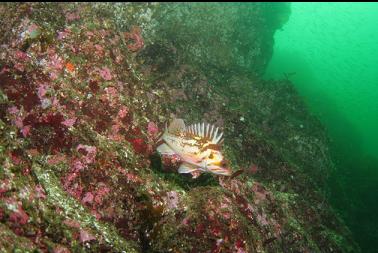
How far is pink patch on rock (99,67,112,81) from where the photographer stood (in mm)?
5074

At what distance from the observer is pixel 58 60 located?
477 centimetres

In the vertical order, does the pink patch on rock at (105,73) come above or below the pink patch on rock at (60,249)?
above

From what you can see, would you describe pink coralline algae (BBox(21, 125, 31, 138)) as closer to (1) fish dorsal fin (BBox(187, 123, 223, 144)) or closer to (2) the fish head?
(1) fish dorsal fin (BBox(187, 123, 223, 144))

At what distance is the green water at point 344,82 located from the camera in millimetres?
17391

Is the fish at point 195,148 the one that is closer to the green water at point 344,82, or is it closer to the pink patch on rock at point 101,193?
the pink patch on rock at point 101,193

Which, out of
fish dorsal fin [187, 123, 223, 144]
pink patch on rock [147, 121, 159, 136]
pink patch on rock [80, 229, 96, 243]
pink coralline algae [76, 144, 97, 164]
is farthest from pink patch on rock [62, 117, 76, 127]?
fish dorsal fin [187, 123, 223, 144]

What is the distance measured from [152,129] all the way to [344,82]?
406ft

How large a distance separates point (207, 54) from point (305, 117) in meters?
5.88

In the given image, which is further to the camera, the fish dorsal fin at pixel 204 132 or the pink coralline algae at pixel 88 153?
the pink coralline algae at pixel 88 153

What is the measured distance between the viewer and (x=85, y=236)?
3.39 metres

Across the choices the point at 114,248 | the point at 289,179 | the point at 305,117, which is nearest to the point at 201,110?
the point at 289,179

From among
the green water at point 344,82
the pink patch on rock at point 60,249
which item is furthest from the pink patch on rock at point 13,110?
the green water at point 344,82

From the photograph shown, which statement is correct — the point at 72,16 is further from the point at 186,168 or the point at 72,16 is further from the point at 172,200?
the point at 186,168

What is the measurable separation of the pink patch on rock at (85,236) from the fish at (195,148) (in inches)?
47.5
